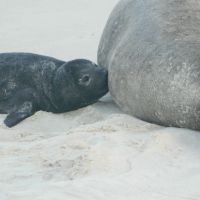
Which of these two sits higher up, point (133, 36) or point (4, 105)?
point (133, 36)

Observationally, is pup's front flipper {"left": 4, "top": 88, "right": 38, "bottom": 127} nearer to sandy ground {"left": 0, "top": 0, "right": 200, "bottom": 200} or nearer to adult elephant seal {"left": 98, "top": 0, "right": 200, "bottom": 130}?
sandy ground {"left": 0, "top": 0, "right": 200, "bottom": 200}

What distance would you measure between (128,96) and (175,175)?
4.85 ft

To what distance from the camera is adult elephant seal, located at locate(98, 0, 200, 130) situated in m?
4.09

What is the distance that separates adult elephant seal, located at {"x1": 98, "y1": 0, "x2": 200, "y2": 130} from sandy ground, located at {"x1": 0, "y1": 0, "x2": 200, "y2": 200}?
0.39ft

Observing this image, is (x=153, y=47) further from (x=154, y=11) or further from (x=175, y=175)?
(x=175, y=175)

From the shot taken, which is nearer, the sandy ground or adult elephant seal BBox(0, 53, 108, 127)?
the sandy ground

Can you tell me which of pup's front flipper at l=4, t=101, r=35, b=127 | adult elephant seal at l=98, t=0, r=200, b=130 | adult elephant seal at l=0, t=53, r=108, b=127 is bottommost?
pup's front flipper at l=4, t=101, r=35, b=127

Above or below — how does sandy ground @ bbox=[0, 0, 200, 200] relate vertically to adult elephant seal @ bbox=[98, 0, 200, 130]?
below

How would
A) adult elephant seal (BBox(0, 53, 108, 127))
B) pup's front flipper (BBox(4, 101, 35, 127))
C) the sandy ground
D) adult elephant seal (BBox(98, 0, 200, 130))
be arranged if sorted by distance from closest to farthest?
1. the sandy ground
2. adult elephant seal (BBox(98, 0, 200, 130))
3. pup's front flipper (BBox(4, 101, 35, 127))
4. adult elephant seal (BBox(0, 53, 108, 127))

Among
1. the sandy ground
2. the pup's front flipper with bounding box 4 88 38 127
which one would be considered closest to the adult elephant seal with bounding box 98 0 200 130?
the sandy ground

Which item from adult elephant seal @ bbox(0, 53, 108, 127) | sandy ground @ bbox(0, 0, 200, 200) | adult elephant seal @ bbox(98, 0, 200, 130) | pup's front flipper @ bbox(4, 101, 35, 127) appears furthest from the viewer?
adult elephant seal @ bbox(0, 53, 108, 127)

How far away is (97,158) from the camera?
11.6 ft

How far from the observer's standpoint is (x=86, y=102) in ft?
17.0

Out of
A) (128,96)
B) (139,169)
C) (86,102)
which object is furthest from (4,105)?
(139,169)
